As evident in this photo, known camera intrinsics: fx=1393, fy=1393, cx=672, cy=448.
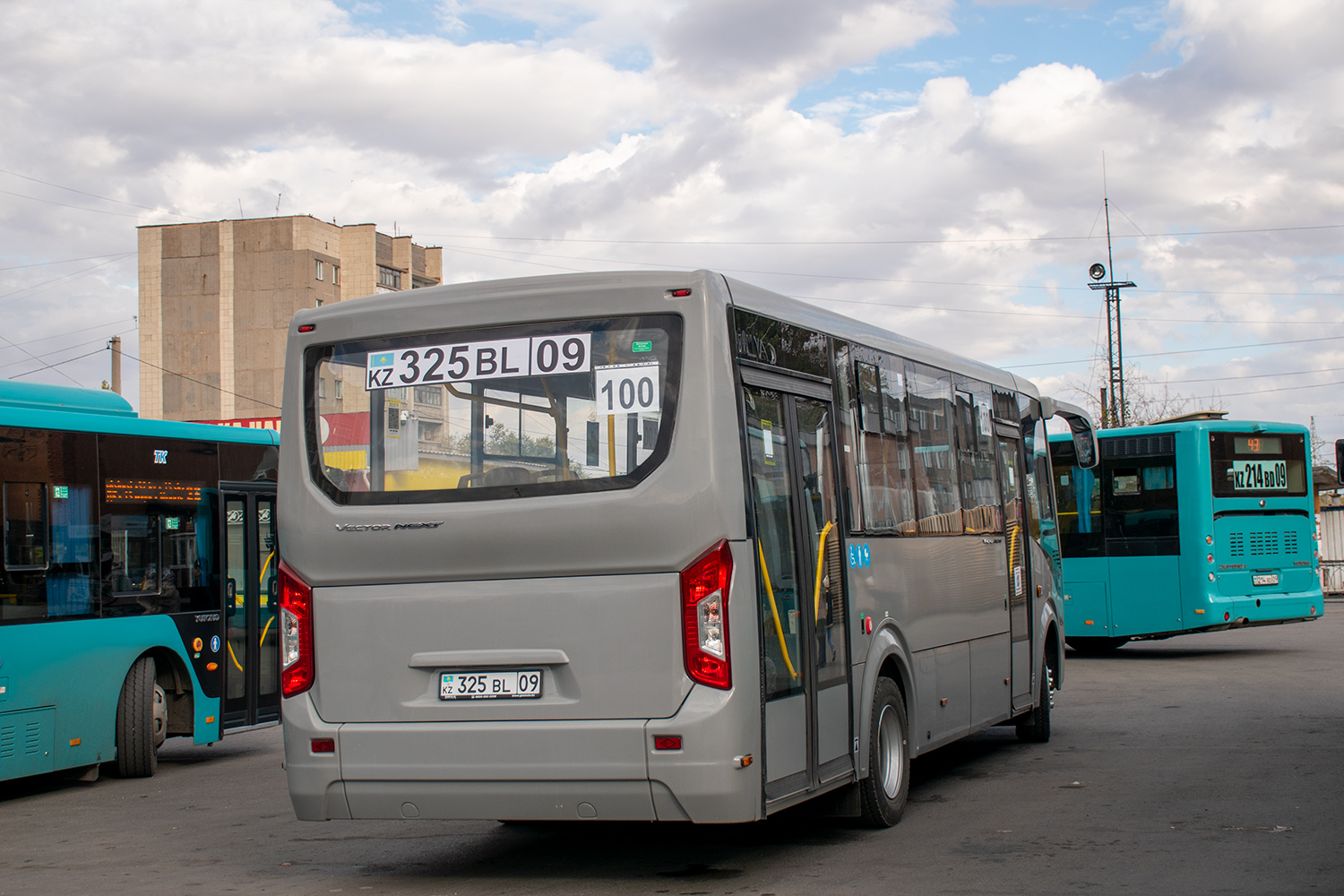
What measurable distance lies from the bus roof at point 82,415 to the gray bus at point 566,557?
443 centimetres

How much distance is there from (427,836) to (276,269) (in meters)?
66.8

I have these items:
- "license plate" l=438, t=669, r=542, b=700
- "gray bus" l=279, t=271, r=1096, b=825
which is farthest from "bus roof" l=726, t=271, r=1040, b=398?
"license plate" l=438, t=669, r=542, b=700

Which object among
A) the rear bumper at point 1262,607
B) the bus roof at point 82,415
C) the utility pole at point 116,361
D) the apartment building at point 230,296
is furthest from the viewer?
the apartment building at point 230,296

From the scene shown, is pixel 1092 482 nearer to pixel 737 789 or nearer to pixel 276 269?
pixel 737 789

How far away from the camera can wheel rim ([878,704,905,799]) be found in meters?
8.13

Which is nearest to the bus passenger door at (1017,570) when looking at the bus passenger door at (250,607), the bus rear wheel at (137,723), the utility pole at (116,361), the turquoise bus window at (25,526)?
the bus passenger door at (250,607)

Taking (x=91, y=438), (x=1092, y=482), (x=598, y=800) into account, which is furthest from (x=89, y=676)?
(x=1092, y=482)

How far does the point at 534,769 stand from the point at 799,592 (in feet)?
5.20

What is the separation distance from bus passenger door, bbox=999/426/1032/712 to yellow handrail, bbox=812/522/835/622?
4000 millimetres

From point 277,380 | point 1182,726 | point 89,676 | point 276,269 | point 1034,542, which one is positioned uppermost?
point 276,269

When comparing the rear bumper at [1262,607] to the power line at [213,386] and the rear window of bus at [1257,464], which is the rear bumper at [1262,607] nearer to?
the rear window of bus at [1257,464]

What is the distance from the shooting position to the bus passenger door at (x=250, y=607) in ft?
40.7

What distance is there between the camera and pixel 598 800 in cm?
637

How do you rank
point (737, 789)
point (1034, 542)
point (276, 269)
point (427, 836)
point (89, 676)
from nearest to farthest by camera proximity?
point (737, 789), point (427, 836), point (89, 676), point (1034, 542), point (276, 269)
